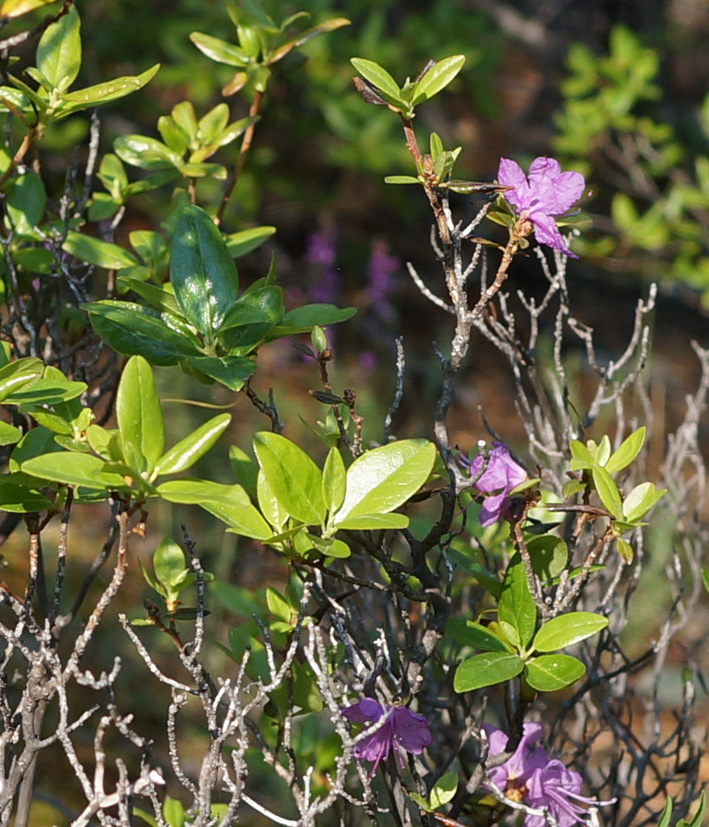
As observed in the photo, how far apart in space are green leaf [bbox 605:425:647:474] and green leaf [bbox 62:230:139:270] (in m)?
0.56

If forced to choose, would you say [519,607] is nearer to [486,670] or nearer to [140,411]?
[486,670]

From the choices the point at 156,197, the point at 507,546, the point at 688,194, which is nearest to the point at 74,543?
the point at 156,197

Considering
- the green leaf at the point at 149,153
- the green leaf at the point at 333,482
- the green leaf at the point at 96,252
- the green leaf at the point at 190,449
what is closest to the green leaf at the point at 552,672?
the green leaf at the point at 333,482

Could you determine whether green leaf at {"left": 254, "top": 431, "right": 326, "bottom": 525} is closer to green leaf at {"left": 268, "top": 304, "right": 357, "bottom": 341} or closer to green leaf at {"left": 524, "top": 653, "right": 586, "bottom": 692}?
green leaf at {"left": 268, "top": 304, "right": 357, "bottom": 341}

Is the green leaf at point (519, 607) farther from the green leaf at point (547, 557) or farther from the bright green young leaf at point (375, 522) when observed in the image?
the bright green young leaf at point (375, 522)

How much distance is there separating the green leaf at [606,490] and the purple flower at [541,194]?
0.19 metres

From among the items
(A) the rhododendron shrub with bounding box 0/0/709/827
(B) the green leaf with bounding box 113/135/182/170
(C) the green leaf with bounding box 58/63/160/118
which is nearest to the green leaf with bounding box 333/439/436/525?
(A) the rhododendron shrub with bounding box 0/0/709/827

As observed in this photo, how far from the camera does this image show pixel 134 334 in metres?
0.82

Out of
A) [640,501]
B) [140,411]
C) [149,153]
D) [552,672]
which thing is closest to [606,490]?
[640,501]

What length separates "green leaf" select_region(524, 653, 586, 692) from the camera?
0.80m

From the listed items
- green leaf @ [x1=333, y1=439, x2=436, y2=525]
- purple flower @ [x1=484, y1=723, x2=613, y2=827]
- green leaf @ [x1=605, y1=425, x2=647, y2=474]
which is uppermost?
green leaf @ [x1=333, y1=439, x2=436, y2=525]

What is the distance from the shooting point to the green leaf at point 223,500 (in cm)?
72

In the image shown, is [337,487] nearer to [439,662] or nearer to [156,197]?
[439,662]

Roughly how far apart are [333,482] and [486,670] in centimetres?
20
